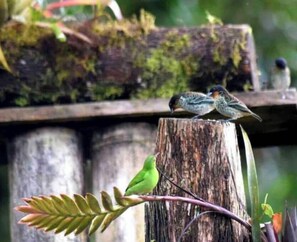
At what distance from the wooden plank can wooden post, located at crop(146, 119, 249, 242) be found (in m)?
1.51

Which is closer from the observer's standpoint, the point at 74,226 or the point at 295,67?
the point at 74,226

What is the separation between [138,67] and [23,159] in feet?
1.96

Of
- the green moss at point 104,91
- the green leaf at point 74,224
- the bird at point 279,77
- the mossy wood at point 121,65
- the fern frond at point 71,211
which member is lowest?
the green leaf at point 74,224

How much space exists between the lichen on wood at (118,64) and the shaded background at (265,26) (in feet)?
6.44

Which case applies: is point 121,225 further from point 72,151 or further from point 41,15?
point 41,15

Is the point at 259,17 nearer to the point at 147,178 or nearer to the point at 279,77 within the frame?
the point at 279,77

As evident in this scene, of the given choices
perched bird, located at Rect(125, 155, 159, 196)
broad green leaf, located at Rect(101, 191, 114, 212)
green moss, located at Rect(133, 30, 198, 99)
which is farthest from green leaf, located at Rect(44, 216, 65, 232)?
green moss, located at Rect(133, 30, 198, 99)

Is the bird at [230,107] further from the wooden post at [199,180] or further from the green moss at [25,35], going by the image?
the green moss at [25,35]

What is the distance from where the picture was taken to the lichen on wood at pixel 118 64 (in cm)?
440

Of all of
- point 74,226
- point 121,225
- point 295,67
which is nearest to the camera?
point 74,226

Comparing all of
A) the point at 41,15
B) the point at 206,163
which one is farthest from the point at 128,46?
the point at 206,163

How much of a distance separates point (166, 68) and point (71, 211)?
73.2 inches

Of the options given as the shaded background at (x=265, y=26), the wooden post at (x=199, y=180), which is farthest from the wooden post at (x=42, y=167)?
the shaded background at (x=265, y=26)

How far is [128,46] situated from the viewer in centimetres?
446
